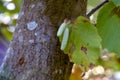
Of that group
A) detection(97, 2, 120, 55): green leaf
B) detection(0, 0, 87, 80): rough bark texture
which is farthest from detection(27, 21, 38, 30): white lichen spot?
detection(97, 2, 120, 55): green leaf

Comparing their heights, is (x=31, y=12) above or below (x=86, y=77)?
above

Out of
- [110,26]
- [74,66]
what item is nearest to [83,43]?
[110,26]

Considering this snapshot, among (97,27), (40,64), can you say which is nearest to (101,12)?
A: (97,27)

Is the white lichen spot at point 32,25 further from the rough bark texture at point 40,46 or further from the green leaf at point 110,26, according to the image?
the green leaf at point 110,26

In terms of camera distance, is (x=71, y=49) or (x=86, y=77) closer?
(x=71, y=49)

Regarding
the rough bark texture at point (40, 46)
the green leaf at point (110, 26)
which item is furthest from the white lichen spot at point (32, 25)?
the green leaf at point (110, 26)

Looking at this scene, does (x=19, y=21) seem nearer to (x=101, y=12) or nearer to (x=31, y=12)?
(x=31, y=12)

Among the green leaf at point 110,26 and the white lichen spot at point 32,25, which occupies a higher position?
the white lichen spot at point 32,25

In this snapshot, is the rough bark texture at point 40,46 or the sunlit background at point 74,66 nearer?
the rough bark texture at point 40,46
